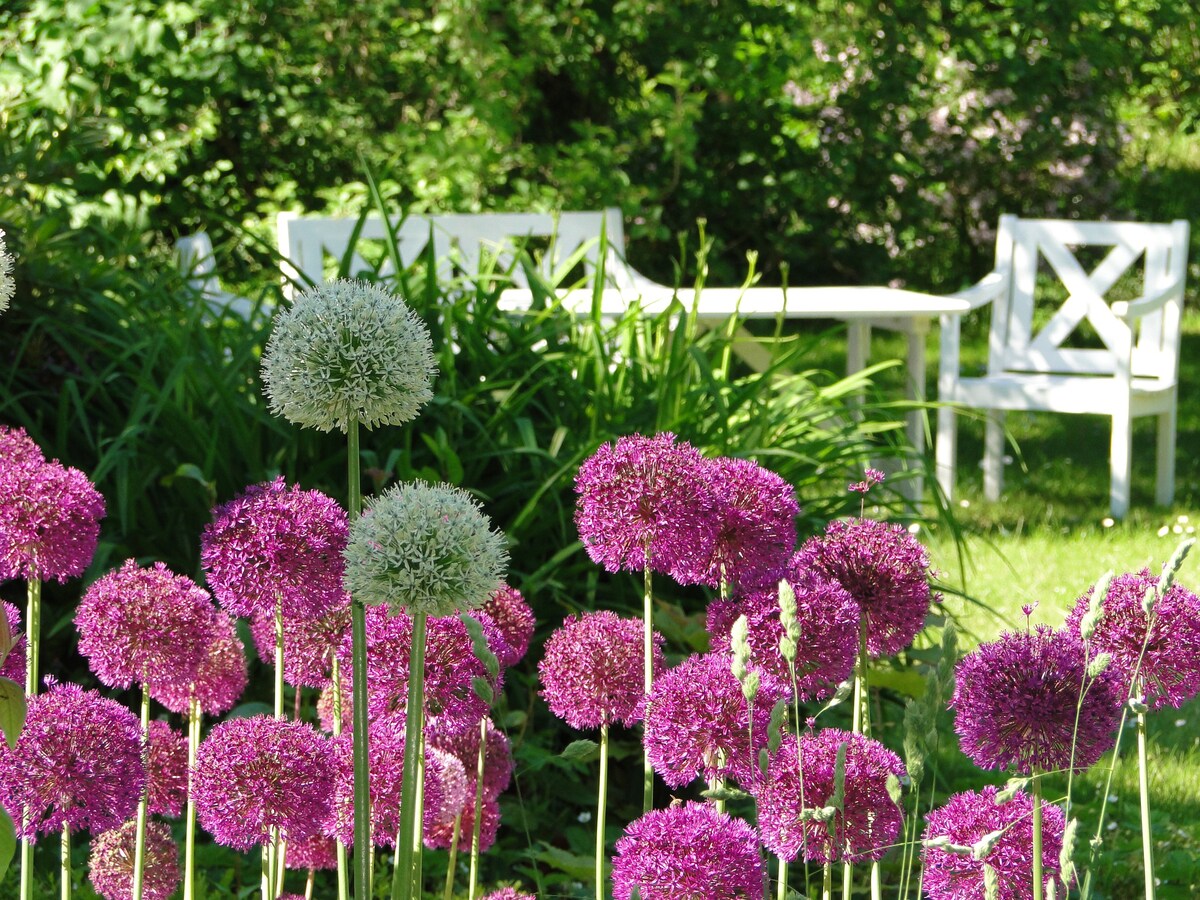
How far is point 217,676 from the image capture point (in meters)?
1.51

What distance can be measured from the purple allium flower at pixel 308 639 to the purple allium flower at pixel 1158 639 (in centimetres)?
67

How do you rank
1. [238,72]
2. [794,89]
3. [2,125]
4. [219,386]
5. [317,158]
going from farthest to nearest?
1. [794,89]
2. [317,158]
3. [238,72]
4. [2,125]
5. [219,386]

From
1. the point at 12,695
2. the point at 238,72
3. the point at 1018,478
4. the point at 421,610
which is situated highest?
the point at 238,72

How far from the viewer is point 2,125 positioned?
4.15 metres

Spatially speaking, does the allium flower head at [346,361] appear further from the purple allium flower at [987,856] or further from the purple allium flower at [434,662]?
the purple allium flower at [987,856]

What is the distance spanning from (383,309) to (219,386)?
1.97 m

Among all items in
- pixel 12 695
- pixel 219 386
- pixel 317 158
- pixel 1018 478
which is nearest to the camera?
pixel 12 695

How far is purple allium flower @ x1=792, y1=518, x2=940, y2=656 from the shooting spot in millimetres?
1358

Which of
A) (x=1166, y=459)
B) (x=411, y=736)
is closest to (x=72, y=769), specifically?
(x=411, y=736)

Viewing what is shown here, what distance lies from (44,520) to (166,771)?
294mm

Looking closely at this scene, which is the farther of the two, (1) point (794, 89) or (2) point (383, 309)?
(1) point (794, 89)

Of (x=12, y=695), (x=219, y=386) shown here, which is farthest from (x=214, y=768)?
(x=219, y=386)

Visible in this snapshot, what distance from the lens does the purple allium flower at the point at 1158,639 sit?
127 centimetres

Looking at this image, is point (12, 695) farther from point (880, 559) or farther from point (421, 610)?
point (880, 559)
